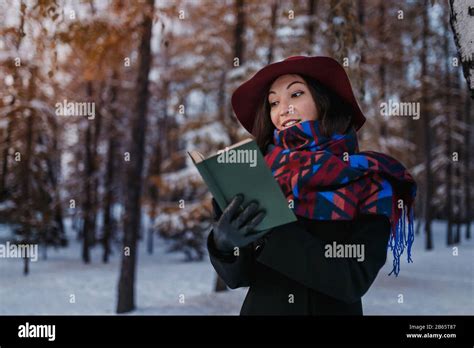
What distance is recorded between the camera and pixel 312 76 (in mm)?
2404

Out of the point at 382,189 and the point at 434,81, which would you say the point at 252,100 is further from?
the point at 434,81

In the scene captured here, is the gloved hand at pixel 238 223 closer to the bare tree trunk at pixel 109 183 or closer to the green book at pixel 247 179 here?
the green book at pixel 247 179

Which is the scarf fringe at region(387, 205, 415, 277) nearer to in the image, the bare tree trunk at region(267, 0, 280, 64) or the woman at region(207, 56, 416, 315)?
the woman at region(207, 56, 416, 315)

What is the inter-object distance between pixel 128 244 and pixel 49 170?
369 inches

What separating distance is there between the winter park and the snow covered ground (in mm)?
77

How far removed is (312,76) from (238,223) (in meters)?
1.07

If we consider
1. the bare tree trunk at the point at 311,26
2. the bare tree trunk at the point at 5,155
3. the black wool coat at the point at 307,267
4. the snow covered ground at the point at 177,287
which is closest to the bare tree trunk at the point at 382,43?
the bare tree trunk at the point at 311,26

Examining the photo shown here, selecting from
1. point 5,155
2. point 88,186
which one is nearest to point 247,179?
point 5,155

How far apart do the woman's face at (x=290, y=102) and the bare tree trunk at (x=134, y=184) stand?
7193 mm

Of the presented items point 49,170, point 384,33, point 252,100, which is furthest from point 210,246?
point 49,170

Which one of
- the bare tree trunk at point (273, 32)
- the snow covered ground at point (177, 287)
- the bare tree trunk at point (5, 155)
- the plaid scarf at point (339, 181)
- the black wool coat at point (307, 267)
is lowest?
the snow covered ground at point (177, 287)

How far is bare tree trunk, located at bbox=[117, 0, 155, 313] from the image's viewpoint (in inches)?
362

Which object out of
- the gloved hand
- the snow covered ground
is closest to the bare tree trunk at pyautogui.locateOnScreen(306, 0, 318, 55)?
the snow covered ground

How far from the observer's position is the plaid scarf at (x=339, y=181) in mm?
1995
